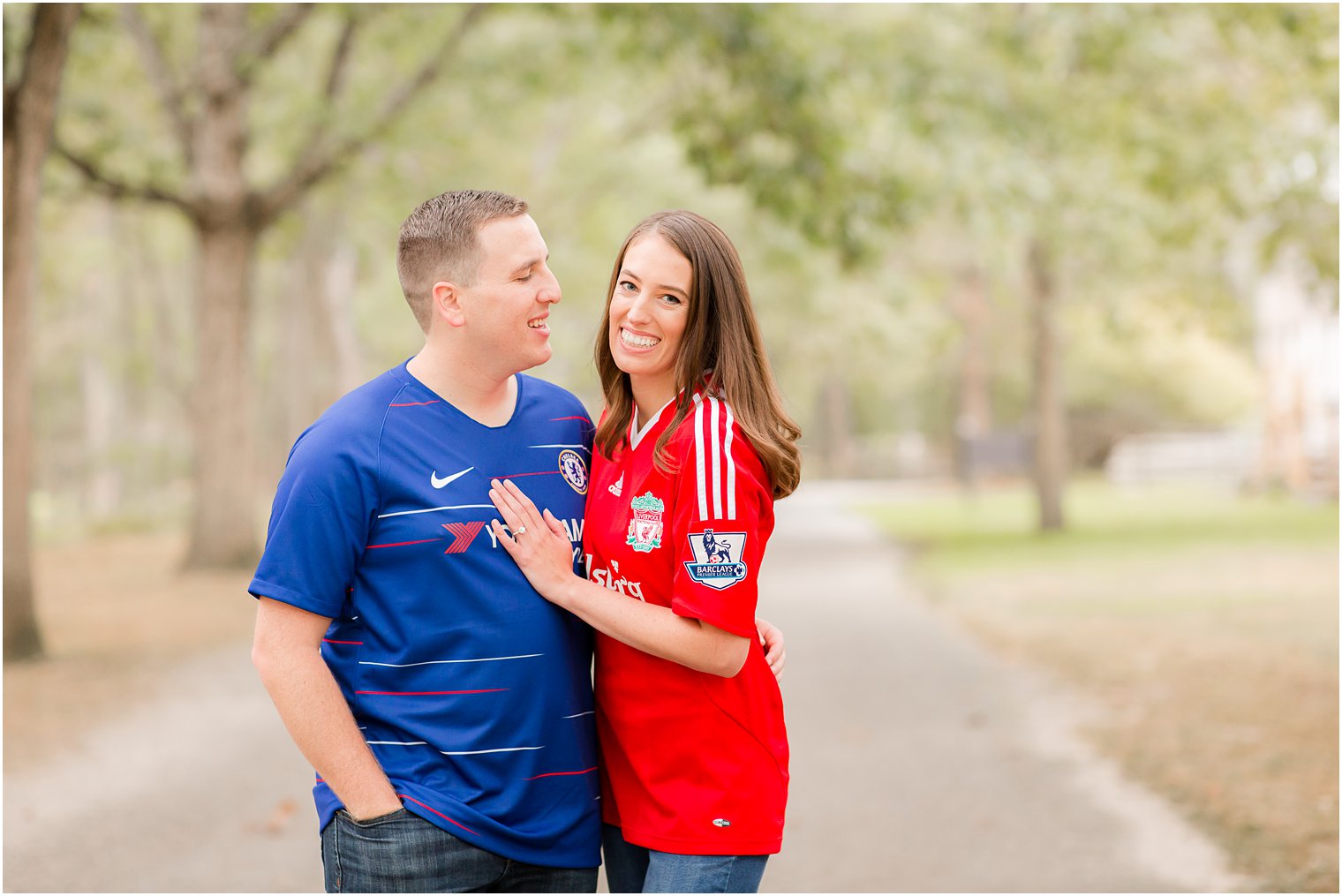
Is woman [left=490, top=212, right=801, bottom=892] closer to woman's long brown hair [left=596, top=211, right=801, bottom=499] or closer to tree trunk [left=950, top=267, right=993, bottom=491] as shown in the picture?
woman's long brown hair [left=596, top=211, right=801, bottom=499]

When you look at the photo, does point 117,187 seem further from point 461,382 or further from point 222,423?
point 461,382

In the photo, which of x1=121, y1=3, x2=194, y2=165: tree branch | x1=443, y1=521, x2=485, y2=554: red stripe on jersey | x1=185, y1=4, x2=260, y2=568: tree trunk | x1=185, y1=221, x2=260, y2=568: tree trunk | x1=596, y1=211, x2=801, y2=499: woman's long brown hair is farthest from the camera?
x1=185, y1=221, x2=260, y2=568: tree trunk

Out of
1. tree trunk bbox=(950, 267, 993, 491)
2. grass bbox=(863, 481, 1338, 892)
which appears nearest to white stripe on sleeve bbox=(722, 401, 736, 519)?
grass bbox=(863, 481, 1338, 892)

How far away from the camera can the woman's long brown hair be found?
301 centimetres

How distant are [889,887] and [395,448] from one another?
12.2 ft

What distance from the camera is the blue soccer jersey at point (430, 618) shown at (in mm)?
2820

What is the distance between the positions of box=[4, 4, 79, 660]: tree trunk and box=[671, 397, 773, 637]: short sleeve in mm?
9156

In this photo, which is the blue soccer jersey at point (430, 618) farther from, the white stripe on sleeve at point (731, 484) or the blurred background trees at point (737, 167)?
the blurred background trees at point (737, 167)

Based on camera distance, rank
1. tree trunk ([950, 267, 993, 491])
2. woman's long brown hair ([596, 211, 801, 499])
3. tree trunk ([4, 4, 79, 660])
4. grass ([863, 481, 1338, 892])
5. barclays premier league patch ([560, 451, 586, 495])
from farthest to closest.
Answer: tree trunk ([950, 267, 993, 491]), tree trunk ([4, 4, 79, 660]), grass ([863, 481, 1338, 892]), barclays premier league patch ([560, 451, 586, 495]), woman's long brown hair ([596, 211, 801, 499])

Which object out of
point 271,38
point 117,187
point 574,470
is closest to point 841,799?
point 574,470

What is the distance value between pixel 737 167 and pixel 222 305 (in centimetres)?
678

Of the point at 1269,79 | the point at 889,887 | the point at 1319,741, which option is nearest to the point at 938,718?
the point at 1319,741

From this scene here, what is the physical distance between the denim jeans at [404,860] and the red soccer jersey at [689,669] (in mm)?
340

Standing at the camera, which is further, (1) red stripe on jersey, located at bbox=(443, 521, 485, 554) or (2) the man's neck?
(2) the man's neck
